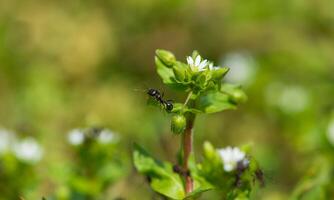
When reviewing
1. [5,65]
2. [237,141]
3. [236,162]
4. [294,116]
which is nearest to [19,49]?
[5,65]

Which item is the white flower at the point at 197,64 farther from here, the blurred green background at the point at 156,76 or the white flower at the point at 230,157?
the blurred green background at the point at 156,76

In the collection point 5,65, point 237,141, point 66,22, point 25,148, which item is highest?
point 66,22

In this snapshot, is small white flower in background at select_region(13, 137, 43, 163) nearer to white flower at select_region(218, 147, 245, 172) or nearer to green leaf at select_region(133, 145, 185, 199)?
green leaf at select_region(133, 145, 185, 199)

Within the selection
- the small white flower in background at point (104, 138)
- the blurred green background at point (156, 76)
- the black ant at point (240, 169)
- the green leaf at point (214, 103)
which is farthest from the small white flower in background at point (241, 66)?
the black ant at point (240, 169)

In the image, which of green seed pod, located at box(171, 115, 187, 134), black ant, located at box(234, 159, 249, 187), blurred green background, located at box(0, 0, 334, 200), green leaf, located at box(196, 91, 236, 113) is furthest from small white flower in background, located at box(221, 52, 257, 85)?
green seed pod, located at box(171, 115, 187, 134)

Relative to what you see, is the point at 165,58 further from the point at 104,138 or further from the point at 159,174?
the point at 104,138

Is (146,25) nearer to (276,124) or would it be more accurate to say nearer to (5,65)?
(5,65)

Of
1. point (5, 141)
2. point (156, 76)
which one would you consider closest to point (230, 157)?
point (5, 141)
